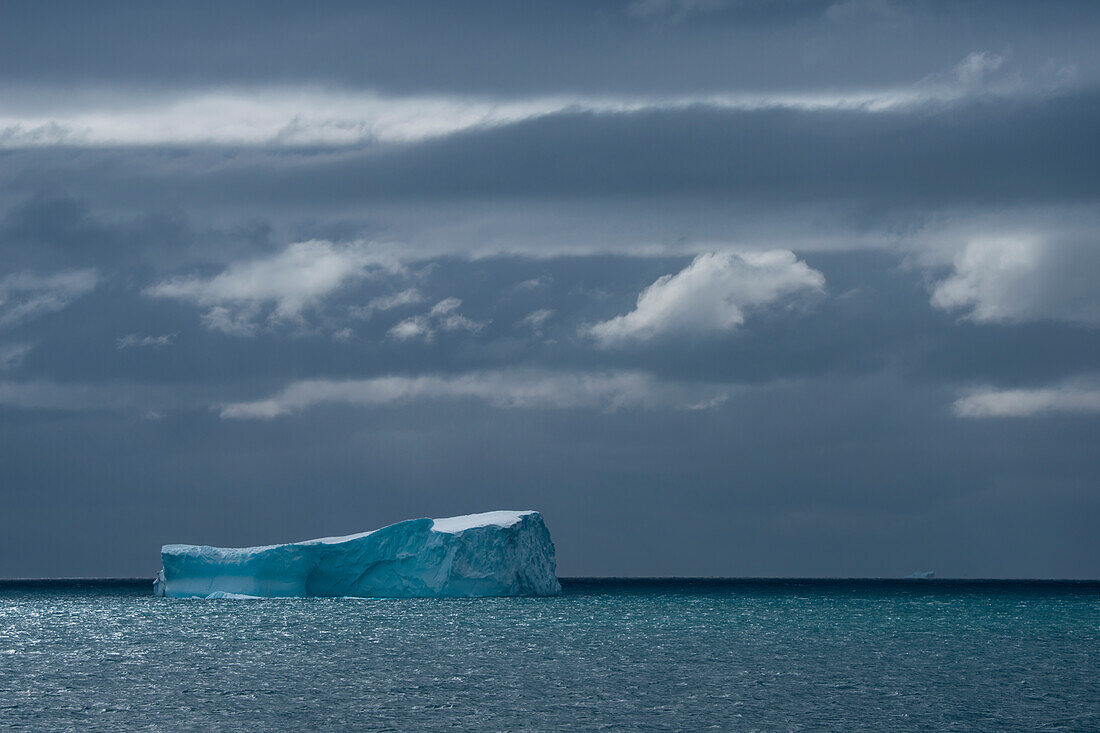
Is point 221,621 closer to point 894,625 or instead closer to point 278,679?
point 278,679

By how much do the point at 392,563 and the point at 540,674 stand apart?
105ft

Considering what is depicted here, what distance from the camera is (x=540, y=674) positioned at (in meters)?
30.8

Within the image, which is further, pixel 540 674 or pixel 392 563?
pixel 392 563

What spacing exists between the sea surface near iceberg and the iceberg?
5.04 meters

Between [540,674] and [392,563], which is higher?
[392,563]

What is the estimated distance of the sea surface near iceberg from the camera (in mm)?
23641

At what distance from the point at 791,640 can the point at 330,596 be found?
31.4 m

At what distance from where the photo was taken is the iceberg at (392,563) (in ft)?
198

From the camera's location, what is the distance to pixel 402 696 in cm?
2662

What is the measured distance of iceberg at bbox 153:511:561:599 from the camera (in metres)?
60.4

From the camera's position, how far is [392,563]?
203 feet

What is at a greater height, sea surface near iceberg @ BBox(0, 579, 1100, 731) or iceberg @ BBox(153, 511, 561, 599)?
iceberg @ BBox(153, 511, 561, 599)

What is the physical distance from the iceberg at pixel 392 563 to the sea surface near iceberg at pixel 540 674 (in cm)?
504

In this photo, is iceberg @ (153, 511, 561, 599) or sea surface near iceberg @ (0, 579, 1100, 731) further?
iceberg @ (153, 511, 561, 599)
